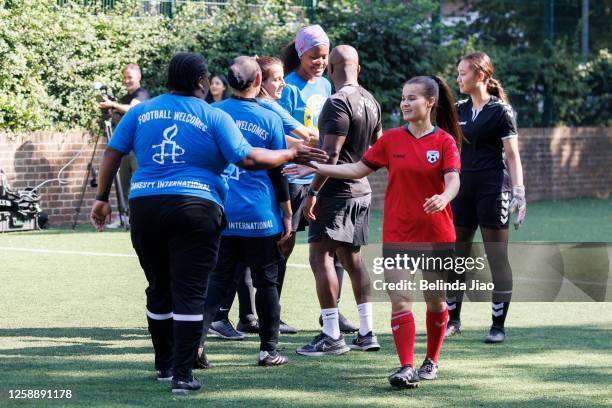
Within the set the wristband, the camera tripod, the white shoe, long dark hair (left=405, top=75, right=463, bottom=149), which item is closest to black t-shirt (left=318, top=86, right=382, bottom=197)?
the wristband

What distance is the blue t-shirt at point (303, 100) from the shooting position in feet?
28.8

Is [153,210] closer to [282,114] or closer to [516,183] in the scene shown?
[282,114]

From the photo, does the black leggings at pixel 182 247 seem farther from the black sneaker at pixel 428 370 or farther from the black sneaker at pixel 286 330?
the black sneaker at pixel 286 330

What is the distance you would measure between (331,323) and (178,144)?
2.03 m

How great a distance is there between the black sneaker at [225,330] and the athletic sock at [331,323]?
2.75 ft

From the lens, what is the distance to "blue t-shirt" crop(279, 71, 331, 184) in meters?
8.77

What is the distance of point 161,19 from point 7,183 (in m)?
4.75

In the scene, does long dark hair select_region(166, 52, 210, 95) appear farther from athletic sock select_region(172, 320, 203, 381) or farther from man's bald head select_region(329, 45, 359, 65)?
man's bald head select_region(329, 45, 359, 65)

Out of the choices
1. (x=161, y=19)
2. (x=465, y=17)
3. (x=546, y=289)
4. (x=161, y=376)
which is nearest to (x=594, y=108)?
(x=465, y=17)

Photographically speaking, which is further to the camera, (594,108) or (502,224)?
(594,108)

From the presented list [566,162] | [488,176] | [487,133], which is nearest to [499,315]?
[488,176]

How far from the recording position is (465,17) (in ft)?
87.9

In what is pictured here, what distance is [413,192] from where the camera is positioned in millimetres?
6844

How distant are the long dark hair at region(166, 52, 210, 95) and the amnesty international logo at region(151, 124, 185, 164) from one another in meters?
0.29
